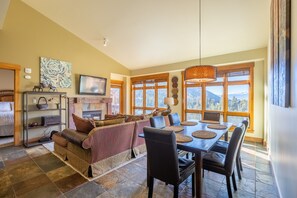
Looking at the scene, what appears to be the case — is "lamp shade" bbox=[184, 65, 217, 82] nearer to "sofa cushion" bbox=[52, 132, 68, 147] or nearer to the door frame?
"sofa cushion" bbox=[52, 132, 68, 147]

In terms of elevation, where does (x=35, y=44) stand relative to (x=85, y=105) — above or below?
above

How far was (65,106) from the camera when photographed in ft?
16.9

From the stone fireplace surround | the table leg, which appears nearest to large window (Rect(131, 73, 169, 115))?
the stone fireplace surround

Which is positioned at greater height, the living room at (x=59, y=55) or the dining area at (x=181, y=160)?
the living room at (x=59, y=55)

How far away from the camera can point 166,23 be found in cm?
398

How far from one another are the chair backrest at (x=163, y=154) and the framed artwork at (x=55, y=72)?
4.31 meters

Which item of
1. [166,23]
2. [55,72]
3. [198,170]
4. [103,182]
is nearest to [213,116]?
[198,170]

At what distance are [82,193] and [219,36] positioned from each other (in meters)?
4.56

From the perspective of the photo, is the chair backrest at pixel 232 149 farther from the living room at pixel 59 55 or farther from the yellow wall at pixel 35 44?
the yellow wall at pixel 35 44

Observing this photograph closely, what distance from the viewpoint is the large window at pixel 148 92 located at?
669 centimetres

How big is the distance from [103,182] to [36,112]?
137 inches

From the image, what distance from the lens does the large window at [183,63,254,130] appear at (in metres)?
4.66

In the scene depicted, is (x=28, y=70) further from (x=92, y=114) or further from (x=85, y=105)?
(x=92, y=114)

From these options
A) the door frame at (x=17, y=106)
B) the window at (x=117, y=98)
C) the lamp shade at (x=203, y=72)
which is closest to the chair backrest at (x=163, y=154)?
the lamp shade at (x=203, y=72)
